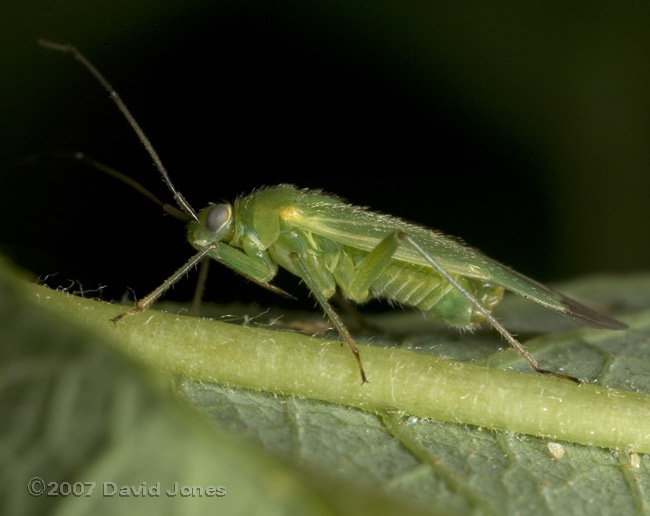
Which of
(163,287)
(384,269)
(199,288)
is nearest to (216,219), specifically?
(199,288)

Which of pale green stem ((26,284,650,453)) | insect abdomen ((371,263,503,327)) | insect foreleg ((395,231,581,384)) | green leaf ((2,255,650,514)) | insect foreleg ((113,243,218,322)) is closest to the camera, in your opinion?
green leaf ((2,255,650,514))

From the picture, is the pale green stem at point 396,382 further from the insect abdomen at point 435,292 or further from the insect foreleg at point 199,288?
the insect foreleg at point 199,288

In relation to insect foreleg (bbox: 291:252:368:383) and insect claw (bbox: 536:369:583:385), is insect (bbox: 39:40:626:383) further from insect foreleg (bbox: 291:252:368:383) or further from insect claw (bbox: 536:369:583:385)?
insect claw (bbox: 536:369:583:385)

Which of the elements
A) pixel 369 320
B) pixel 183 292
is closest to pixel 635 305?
pixel 369 320

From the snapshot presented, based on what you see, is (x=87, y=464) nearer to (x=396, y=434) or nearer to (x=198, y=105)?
(x=396, y=434)

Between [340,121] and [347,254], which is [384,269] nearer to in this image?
[347,254]

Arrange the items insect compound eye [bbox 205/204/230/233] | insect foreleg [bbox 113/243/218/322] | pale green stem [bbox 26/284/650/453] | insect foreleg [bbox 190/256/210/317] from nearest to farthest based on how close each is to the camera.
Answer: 1. pale green stem [bbox 26/284/650/453]
2. insect foreleg [bbox 113/243/218/322]
3. insect compound eye [bbox 205/204/230/233]
4. insect foreleg [bbox 190/256/210/317]

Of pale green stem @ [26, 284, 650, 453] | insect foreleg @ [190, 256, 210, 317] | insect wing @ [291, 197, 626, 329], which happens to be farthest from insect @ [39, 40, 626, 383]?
pale green stem @ [26, 284, 650, 453]
